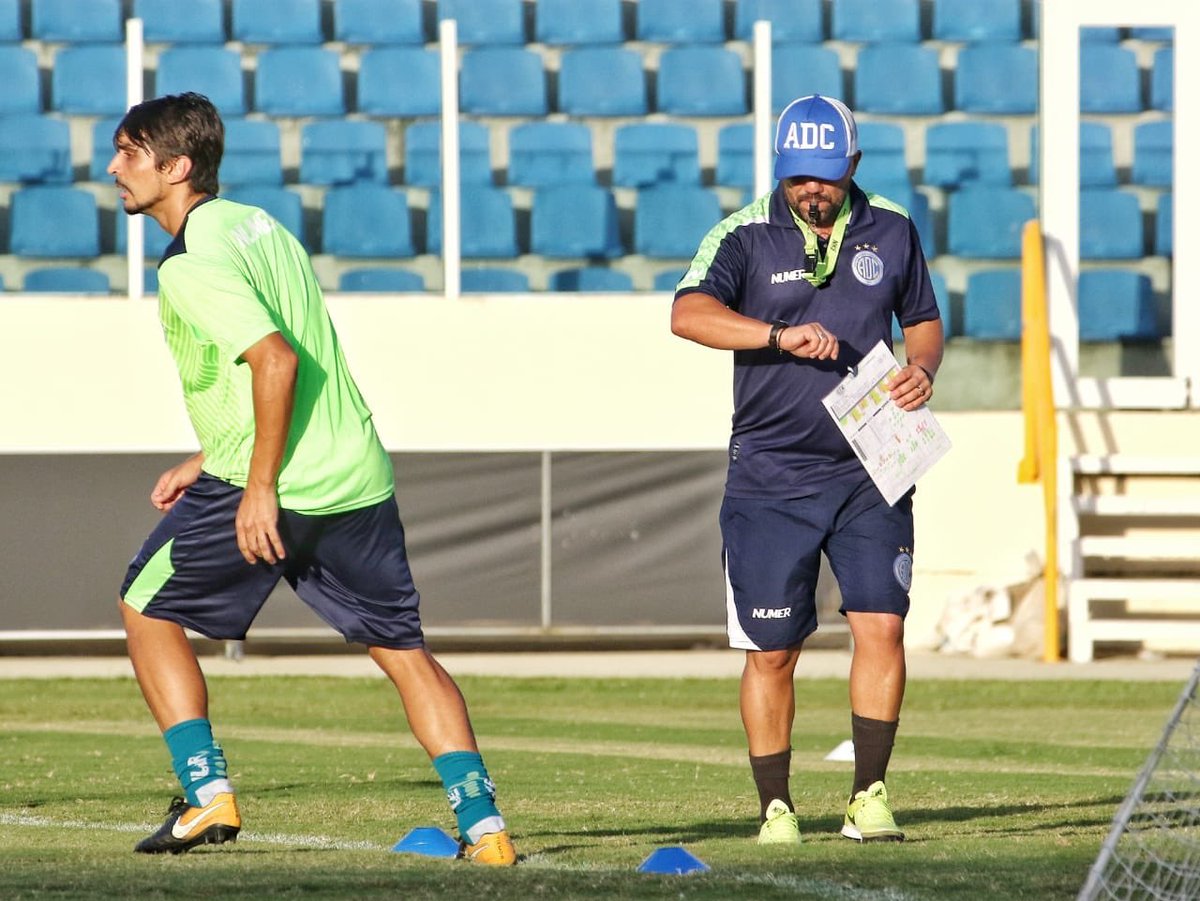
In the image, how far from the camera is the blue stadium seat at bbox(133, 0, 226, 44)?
17.7 metres

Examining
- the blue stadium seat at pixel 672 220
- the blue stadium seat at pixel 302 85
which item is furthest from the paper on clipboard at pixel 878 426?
the blue stadium seat at pixel 302 85

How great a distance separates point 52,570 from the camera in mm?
15469

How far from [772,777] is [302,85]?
41.4ft

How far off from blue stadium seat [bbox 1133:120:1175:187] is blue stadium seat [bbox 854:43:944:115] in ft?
5.20

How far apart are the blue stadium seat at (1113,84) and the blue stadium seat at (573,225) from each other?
3.76 meters

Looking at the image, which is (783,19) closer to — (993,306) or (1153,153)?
(993,306)

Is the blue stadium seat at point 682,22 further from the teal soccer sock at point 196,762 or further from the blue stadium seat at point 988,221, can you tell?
the teal soccer sock at point 196,762

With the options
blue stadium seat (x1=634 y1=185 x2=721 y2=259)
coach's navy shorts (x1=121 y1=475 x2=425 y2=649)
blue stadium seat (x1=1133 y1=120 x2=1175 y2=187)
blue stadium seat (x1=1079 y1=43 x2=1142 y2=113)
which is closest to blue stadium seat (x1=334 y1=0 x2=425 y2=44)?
blue stadium seat (x1=634 y1=185 x2=721 y2=259)

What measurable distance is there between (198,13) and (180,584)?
13.1 meters

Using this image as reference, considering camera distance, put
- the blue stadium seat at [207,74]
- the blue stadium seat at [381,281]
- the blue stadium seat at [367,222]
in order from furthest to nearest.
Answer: the blue stadium seat at [207,74], the blue stadium seat at [367,222], the blue stadium seat at [381,281]

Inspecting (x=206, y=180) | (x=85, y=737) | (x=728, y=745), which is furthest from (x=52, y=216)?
(x=206, y=180)

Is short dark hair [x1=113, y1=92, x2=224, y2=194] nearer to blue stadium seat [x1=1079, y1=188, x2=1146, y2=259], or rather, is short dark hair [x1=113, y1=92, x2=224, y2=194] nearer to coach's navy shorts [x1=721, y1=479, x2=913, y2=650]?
coach's navy shorts [x1=721, y1=479, x2=913, y2=650]

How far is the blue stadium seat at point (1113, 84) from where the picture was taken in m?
17.3

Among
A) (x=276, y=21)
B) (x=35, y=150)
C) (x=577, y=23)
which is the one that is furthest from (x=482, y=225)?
(x=35, y=150)
